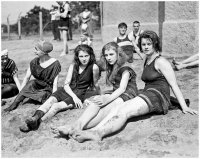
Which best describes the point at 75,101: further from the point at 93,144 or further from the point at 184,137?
the point at 184,137

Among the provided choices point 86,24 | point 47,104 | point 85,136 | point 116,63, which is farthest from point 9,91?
point 86,24

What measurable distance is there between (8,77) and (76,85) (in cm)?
167

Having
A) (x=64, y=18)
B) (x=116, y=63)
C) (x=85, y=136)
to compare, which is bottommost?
(x=85, y=136)

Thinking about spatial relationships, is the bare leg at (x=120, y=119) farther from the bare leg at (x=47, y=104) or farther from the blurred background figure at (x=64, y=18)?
the blurred background figure at (x=64, y=18)

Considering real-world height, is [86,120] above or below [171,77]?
below

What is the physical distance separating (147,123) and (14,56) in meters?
7.41

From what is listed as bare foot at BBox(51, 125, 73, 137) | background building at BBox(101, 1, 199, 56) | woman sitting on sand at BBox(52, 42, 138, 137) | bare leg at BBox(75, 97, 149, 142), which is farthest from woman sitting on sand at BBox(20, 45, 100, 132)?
background building at BBox(101, 1, 199, 56)

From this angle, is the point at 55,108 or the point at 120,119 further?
the point at 55,108

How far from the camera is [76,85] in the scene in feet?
15.4

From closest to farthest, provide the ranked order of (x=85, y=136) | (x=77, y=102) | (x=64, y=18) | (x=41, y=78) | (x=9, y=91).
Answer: (x=85, y=136)
(x=77, y=102)
(x=41, y=78)
(x=9, y=91)
(x=64, y=18)

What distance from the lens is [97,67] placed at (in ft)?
15.2

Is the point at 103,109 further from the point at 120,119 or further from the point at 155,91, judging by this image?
the point at 155,91

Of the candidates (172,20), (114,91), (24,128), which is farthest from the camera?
(172,20)

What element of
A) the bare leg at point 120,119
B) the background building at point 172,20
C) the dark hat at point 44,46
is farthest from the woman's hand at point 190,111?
the background building at point 172,20
